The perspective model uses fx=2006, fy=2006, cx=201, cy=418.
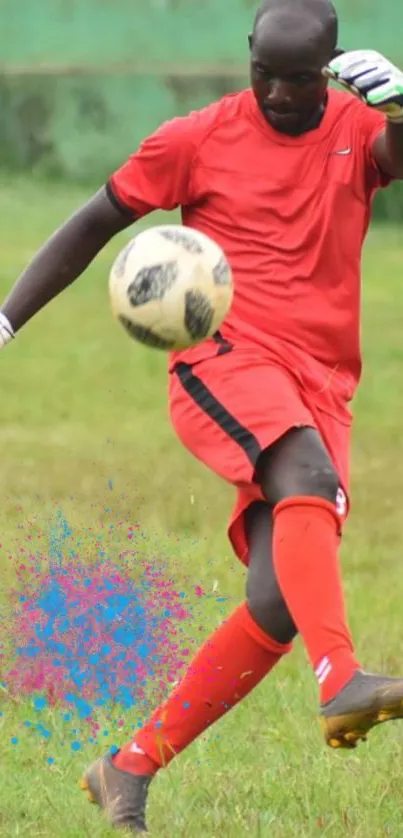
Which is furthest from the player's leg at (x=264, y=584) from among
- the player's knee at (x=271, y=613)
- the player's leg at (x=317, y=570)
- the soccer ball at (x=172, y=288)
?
the soccer ball at (x=172, y=288)

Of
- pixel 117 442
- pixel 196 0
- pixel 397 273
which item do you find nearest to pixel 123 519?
pixel 117 442

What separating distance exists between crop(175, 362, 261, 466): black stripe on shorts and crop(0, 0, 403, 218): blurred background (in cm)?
1716

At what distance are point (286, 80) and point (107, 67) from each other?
17.8 meters

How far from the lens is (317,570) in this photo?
172 inches

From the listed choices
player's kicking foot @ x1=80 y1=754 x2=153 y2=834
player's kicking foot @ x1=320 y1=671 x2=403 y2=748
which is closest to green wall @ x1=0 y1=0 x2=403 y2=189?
player's kicking foot @ x1=80 y1=754 x2=153 y2=834

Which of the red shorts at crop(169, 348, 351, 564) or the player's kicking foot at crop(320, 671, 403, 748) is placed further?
the red shorts at crop(169, 348, 351, 564)

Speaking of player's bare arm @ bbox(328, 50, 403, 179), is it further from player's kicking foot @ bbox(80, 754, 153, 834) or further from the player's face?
player's kicking foot @ bbox(80, 754, 153, 834)

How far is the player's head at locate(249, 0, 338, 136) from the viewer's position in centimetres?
470

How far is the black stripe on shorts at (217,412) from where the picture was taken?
178 inches

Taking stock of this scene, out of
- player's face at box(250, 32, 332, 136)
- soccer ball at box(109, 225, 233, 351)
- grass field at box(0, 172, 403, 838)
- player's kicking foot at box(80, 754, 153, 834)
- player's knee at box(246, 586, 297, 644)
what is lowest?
grass field at box(0, 172, 403, 838)

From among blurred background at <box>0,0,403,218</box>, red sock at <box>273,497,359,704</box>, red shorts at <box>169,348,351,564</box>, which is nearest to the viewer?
red sock at <box>273,497,359,704</box>

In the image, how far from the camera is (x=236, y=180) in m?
4.90

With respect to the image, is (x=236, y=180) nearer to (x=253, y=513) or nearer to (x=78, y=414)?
(x=253, y=513)

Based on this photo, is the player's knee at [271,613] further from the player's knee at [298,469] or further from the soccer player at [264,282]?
the player's knee at [298,469]
